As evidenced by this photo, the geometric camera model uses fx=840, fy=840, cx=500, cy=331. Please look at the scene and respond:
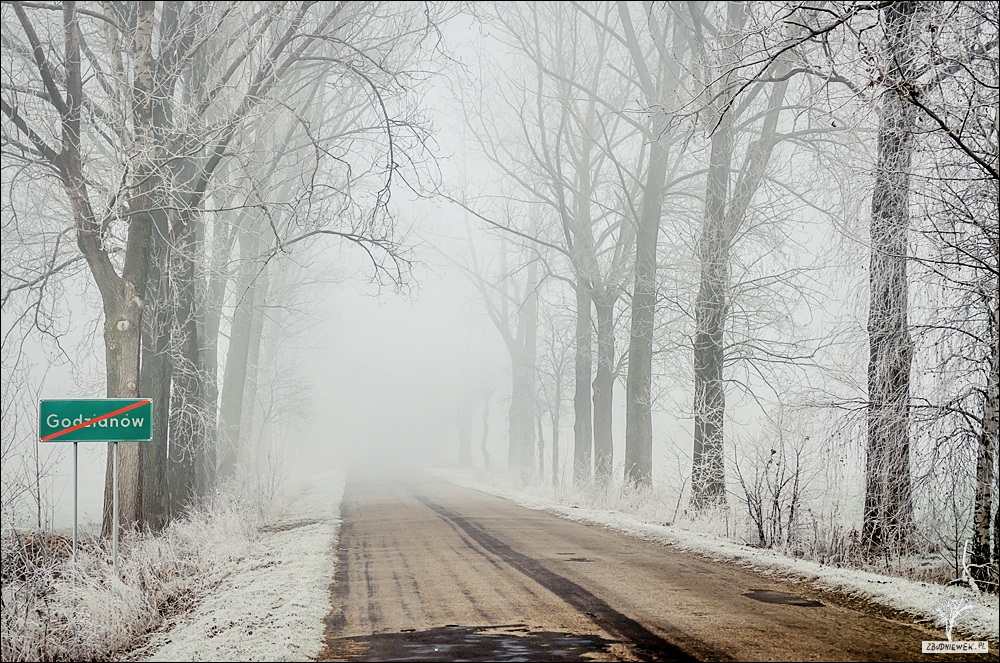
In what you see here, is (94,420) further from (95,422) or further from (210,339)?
(210,339)

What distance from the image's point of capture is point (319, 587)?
8711 mm

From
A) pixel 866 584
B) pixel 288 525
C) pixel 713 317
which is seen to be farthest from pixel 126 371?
pixel 713 317

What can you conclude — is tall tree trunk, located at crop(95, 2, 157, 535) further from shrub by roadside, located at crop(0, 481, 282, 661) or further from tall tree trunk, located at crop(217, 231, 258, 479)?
tall tree trunk, located at crop(217, 231, 258, 479)

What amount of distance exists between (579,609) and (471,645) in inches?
61.0

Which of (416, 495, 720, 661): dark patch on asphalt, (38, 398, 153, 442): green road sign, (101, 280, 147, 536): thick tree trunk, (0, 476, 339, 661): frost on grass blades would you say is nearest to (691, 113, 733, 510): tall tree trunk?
(416, 495, 720, 661): dark patch on asphalt

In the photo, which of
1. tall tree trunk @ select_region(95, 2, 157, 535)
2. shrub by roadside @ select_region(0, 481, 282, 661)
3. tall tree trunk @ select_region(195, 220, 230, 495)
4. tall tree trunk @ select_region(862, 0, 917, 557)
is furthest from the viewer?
tall tree trunk @ select_region(195, 220, 230, 495)

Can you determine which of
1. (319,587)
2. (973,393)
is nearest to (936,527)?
(973,393)

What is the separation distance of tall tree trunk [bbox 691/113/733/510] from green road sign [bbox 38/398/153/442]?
998 cm

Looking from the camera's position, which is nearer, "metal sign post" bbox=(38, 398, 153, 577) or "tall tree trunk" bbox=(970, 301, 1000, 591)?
"tall tree trunk" bbox=(970, 301, 1000, 591)

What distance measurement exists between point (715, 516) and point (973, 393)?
681cm

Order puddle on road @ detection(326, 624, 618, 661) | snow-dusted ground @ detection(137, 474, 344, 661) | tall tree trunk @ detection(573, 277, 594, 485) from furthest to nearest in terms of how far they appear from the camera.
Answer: tall tree trunk @ detection(573, 277, 594, 485), snow-dusted ground @ detection(137, 474, 344, 661), puddle on road @ detection(326, 624, 618, 661)

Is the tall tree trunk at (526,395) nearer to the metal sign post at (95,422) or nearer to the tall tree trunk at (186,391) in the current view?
the tall tree trunk at (186,391)

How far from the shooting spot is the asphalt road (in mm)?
6105

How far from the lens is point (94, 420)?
349 inches
